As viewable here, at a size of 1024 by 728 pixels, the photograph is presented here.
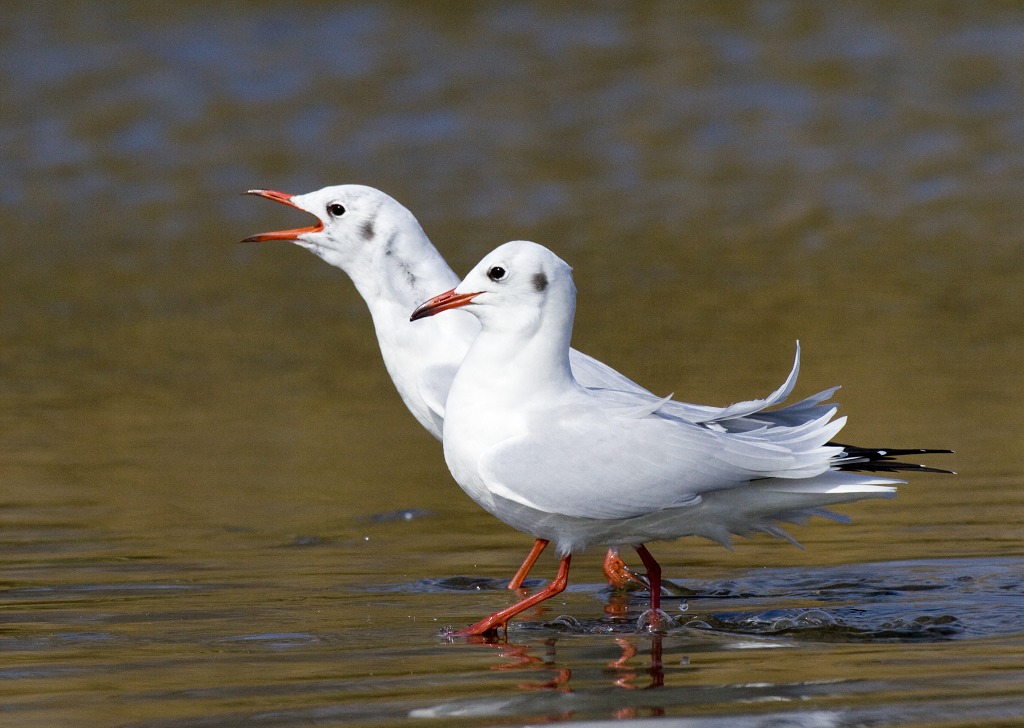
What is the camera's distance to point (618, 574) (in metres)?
7.39

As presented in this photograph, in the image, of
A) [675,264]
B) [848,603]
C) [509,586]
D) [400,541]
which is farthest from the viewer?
[675,264]

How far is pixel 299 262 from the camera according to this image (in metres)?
17.0

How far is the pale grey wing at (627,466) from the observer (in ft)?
20.5

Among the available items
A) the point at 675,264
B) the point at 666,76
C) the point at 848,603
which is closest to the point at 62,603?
the point at 848,603

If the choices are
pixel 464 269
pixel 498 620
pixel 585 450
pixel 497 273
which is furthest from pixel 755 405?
pixel 464 269

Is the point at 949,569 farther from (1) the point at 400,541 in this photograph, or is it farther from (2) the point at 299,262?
(2) the point at 299,262

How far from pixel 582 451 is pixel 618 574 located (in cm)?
122

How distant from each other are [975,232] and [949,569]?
→ 10.8 m

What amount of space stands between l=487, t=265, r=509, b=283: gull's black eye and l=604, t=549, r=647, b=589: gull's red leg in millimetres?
1465

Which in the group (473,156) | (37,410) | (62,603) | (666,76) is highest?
(666,76)

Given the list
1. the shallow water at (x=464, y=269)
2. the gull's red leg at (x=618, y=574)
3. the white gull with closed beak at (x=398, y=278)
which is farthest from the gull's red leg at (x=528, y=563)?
the white gull with closed beak at (x=398, y=278)

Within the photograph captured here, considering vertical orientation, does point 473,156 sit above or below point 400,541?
above

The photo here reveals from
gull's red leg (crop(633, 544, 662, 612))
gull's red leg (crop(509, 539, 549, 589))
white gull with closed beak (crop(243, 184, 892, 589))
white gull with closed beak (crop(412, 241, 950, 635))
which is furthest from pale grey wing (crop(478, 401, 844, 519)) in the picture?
white gull with closed beak (crop(243, 184, 892, 589))

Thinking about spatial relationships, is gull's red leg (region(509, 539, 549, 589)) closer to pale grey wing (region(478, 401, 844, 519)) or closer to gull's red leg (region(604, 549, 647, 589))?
gull's red leg (region(604, 549, 647, 589))
